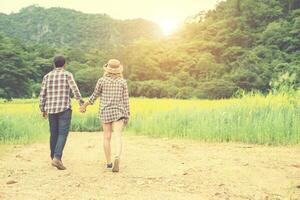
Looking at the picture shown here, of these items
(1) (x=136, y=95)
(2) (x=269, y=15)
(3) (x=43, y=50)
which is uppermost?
(2) (x=269, y=15)

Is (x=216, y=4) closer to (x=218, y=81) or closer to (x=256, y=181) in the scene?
(x=218, y=81)

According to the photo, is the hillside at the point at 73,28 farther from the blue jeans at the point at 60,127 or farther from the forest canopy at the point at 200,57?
the blue jeans at the point at 60,127

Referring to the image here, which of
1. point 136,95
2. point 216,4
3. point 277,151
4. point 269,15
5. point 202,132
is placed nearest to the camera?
point 277,151

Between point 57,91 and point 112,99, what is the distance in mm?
879

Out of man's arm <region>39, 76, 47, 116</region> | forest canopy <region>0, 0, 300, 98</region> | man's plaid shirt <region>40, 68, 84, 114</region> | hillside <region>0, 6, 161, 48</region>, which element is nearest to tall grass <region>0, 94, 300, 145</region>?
man's arm <region>39, 76, 47, 116</region>

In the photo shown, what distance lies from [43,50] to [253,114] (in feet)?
122

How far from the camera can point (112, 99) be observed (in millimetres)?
7898

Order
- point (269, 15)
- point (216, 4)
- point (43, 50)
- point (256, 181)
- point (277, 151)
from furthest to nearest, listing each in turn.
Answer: point (216, 4)
point (269, 15)
point (43, 50)
point (277, 151)
point (256, 181)

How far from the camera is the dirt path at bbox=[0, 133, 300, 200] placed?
20.3 ft

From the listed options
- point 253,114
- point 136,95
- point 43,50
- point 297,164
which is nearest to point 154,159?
point 297,164

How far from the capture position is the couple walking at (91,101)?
791 centimetres

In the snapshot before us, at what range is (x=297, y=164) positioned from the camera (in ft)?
28.1

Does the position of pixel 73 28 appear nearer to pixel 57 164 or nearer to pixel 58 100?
pixel 58 100

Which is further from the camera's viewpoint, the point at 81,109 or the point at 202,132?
the point at 202,132
